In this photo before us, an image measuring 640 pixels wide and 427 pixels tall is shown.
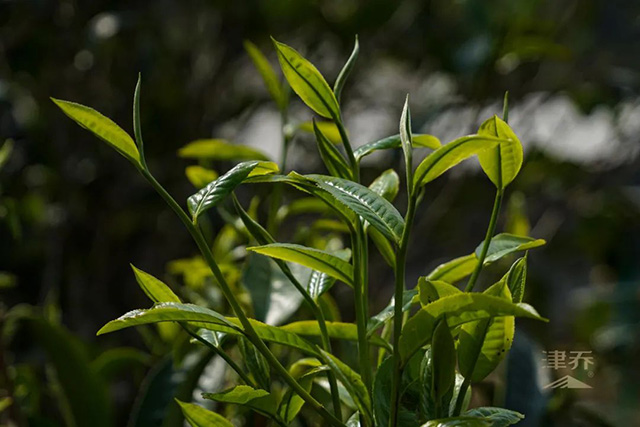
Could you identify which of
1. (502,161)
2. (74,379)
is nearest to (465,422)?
(502,161)

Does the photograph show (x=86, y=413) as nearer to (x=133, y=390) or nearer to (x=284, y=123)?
(x=284, y=123)

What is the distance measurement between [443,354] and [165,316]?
0.41ft

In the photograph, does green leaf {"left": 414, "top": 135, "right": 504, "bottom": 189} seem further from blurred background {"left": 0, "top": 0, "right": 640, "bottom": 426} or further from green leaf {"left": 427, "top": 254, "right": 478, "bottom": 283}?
blurred background {"left": 0, "top": 0, "right": 640, "bottom": 426}

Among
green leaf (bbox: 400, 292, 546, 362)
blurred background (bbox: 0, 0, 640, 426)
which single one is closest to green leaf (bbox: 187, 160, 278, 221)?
green leaf (bbox: 400, 292, 546, 362)

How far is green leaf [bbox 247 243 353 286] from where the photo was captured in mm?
359

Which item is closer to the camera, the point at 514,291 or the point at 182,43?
the point at 514,291

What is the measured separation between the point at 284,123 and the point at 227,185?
0.31 m

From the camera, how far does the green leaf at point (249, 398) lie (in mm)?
351

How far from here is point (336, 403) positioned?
40 cm

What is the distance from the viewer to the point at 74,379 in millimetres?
690

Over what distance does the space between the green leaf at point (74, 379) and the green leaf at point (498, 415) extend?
0.43 metres

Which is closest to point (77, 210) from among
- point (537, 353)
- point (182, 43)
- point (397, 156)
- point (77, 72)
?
point (77, 72)

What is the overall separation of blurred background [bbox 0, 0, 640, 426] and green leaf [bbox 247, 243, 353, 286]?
39.8 inches

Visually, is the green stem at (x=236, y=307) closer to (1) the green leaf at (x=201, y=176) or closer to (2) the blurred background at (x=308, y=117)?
(1) the green leaf at (x=201, y=176)
